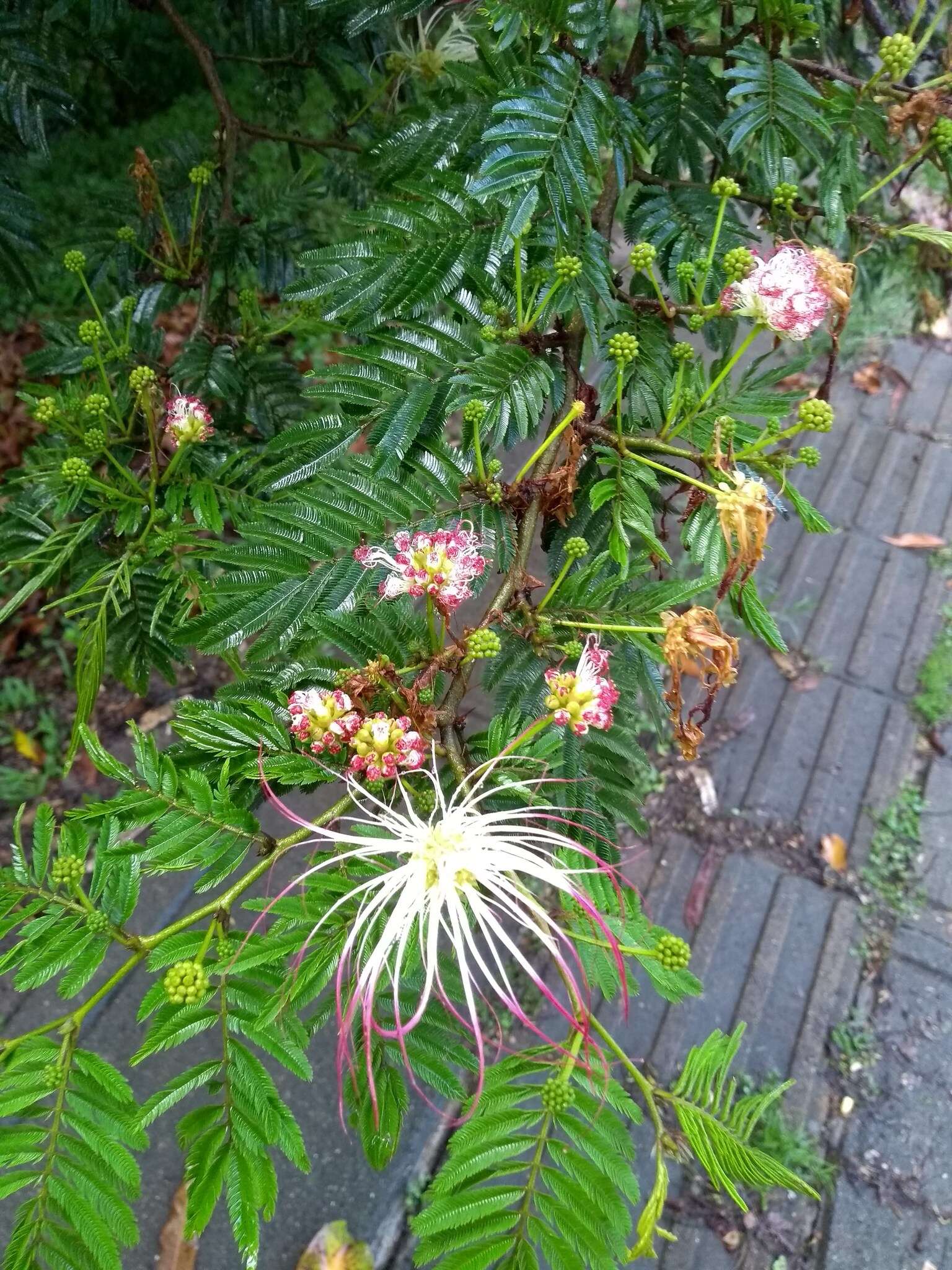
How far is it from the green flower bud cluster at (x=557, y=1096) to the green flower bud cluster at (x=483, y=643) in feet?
1.40

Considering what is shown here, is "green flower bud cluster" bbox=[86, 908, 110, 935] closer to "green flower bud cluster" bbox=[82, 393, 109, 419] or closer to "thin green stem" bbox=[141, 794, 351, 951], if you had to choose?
"thin green stem" bbox=[141, 794, 351, 951]

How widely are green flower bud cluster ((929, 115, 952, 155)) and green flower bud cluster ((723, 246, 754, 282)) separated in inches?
12.7

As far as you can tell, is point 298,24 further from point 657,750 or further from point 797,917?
point 797,917

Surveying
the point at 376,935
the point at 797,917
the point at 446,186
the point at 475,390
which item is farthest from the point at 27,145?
the point at 797,917

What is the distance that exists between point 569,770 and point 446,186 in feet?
2.43

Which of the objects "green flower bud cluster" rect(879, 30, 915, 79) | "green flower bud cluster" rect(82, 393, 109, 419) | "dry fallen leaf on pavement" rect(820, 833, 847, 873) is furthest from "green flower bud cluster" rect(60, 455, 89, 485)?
"dry fallen leaf on pavement" rect(820, 833, 847, 873)

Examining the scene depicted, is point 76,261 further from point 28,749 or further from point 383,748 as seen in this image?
point 28,749

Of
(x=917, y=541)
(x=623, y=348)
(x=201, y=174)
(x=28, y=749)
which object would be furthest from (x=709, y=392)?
(x=917, y=541)

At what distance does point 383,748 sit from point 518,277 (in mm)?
557

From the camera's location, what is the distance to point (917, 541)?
→ 323 cm

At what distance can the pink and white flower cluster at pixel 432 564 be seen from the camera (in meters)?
0.91

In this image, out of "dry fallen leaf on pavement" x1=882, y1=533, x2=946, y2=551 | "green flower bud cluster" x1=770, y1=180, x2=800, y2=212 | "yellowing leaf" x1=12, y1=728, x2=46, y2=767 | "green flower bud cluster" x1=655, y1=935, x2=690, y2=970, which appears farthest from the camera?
"dry fallen leaf on pavement" x1=882, y1=533, x2=946, y2=551

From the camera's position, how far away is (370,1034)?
0.93 meters

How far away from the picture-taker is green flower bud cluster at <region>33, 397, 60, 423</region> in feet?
4.28
